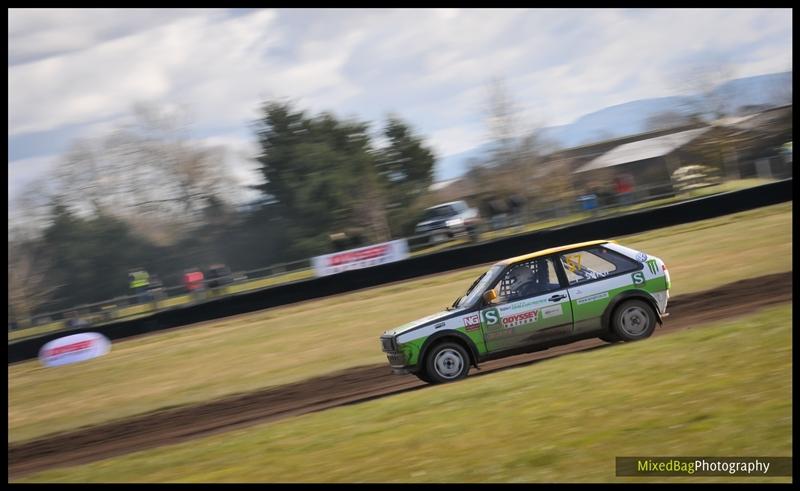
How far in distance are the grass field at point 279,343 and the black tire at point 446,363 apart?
12.5 ft

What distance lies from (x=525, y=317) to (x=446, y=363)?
1.20 meters

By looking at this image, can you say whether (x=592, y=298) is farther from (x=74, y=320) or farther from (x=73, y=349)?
(x=74, y=320)

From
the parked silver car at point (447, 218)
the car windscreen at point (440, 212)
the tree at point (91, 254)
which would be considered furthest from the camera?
the tree at point (91, 254)

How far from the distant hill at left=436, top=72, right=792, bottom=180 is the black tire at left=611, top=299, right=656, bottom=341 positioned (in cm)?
3401

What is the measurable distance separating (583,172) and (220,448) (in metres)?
38.3

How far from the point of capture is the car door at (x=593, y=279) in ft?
36.6

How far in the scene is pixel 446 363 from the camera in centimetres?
1102

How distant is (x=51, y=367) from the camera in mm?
20719

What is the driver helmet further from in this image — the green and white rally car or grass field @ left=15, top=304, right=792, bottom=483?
grass field @ left=15, top=304, right=792, bottom=483

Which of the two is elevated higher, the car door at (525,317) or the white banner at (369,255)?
the white banner at (369,255)

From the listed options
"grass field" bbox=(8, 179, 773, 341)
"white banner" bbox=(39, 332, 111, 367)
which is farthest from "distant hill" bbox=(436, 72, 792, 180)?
"white banner" bbox=(39, 332, 111, 367)

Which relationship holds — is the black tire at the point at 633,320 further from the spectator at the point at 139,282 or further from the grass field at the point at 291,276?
the spectator at the point at 139,282

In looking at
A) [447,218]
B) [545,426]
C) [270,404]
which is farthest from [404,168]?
[545,426]

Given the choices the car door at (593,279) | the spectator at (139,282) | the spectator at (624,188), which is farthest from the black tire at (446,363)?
the spectator at (139,282)
